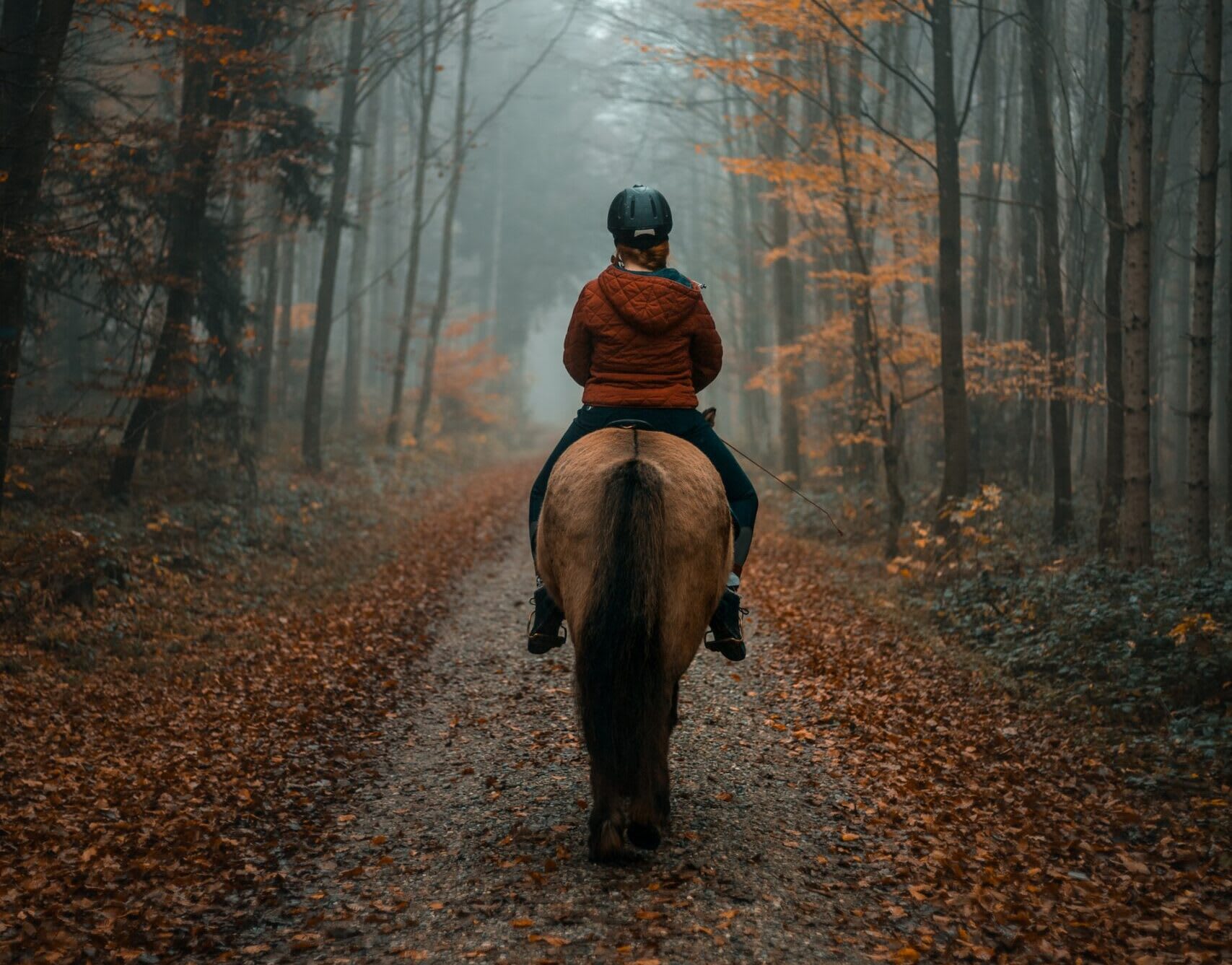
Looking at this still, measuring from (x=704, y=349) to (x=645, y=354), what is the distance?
0.40 meters

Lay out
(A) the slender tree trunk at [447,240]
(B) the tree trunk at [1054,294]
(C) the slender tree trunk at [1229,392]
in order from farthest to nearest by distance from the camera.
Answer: (A) the slender tree trunk at [447,240] → (C) the slender tree trunk at [1229,392] → (B) the tree trunk at [1054,294]

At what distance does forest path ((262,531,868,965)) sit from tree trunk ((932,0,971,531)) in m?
5.43

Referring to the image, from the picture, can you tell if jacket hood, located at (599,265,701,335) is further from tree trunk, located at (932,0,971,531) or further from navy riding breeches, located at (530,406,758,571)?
tree trunk, located at (932,0,971,531)

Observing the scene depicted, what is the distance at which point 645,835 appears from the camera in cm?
430

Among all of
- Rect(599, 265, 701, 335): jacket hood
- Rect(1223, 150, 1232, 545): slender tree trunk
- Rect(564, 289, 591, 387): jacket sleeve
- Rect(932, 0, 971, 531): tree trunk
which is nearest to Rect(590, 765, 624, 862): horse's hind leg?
Rect(564, 289, 591, 387): jacket sleeve

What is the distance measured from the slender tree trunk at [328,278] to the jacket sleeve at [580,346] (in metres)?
14.5

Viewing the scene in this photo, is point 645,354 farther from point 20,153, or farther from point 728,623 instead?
point 20,153

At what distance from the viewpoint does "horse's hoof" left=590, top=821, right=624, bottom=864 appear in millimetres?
4352

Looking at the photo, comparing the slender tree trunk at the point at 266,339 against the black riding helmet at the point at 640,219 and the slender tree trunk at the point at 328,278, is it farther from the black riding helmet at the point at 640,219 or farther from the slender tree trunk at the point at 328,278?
the black riding helmet at the point at 640,219

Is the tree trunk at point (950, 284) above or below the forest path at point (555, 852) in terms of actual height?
above

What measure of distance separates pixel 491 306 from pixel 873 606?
131 ft

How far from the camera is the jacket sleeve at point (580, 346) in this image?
530 centimetres

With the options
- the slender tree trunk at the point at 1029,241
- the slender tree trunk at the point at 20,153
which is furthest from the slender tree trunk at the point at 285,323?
the slender tree trunk at the point at 1029,241

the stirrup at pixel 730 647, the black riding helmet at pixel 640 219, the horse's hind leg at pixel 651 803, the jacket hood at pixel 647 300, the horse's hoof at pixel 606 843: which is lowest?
the horse's hoof at pixel 606 843
